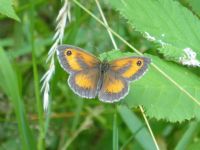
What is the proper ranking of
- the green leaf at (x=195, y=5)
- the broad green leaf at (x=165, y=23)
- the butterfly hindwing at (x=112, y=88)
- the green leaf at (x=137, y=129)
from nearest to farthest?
1. the butterfly hindwing at (x=112, y=88)
2. the broad green leaf at (x=165, y=23)
3. the green leaf at (x=195, y=5)
4. the green leaf at (x=137, y=129)

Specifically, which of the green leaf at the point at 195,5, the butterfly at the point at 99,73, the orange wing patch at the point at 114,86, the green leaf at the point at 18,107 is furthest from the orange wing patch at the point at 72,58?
the green leaf at the point at 195,5

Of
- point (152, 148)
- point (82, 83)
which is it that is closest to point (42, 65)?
point (152, 148)

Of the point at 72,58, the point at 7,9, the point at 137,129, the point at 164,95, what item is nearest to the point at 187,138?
the point at 137,129

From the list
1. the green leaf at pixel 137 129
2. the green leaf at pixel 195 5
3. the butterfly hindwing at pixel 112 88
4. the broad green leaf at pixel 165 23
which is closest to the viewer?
the butterfly hindwing at pixel 112 88

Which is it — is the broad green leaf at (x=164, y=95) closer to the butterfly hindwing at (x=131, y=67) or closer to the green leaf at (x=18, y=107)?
the butterfly hindwing at (x=131, y=67)

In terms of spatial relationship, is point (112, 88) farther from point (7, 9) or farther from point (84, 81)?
point (7, 9)

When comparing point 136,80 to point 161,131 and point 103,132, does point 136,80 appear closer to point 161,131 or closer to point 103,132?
point 161,131

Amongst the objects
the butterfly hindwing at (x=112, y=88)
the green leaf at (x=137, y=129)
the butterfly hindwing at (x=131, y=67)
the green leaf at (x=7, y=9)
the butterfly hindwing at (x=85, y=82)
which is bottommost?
the green leaf at (x=137, y=129)
